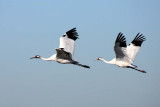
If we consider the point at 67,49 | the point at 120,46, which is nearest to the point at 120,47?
the point at 120,46

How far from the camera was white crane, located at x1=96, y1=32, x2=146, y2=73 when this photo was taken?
30.1m

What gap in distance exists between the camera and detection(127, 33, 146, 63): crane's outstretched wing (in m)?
33.1

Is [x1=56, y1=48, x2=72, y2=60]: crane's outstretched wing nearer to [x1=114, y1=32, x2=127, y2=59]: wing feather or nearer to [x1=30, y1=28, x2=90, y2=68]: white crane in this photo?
[x1=30, y1=28, x2=90, y2=68]: white crane

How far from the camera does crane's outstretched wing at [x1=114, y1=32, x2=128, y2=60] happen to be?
30.0m

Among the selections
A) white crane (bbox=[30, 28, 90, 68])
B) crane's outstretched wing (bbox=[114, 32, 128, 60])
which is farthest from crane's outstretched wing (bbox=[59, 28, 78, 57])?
crane's outstretched wing (bbox=[114, 32, 128, 60])

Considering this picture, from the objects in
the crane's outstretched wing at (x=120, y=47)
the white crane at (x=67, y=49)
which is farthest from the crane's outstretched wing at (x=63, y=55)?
the crane's outstretched wing at (x=120, y=47)

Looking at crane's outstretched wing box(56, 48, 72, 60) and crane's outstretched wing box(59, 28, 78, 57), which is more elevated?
crane's outstretched wing box(59, 28, 78, 57)

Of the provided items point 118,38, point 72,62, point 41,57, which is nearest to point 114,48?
point 118,38

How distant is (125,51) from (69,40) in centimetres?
395

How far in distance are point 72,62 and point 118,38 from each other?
11.8 feet

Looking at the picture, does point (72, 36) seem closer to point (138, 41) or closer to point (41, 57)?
point (41, 57)

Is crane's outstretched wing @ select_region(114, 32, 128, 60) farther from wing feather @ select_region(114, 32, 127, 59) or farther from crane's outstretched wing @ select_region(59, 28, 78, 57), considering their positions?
crane's outstretched wing @ select_region(59, 28, 78, 57)

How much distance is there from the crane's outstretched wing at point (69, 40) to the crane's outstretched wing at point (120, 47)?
119 inches

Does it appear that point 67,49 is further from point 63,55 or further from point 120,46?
point 120,46
